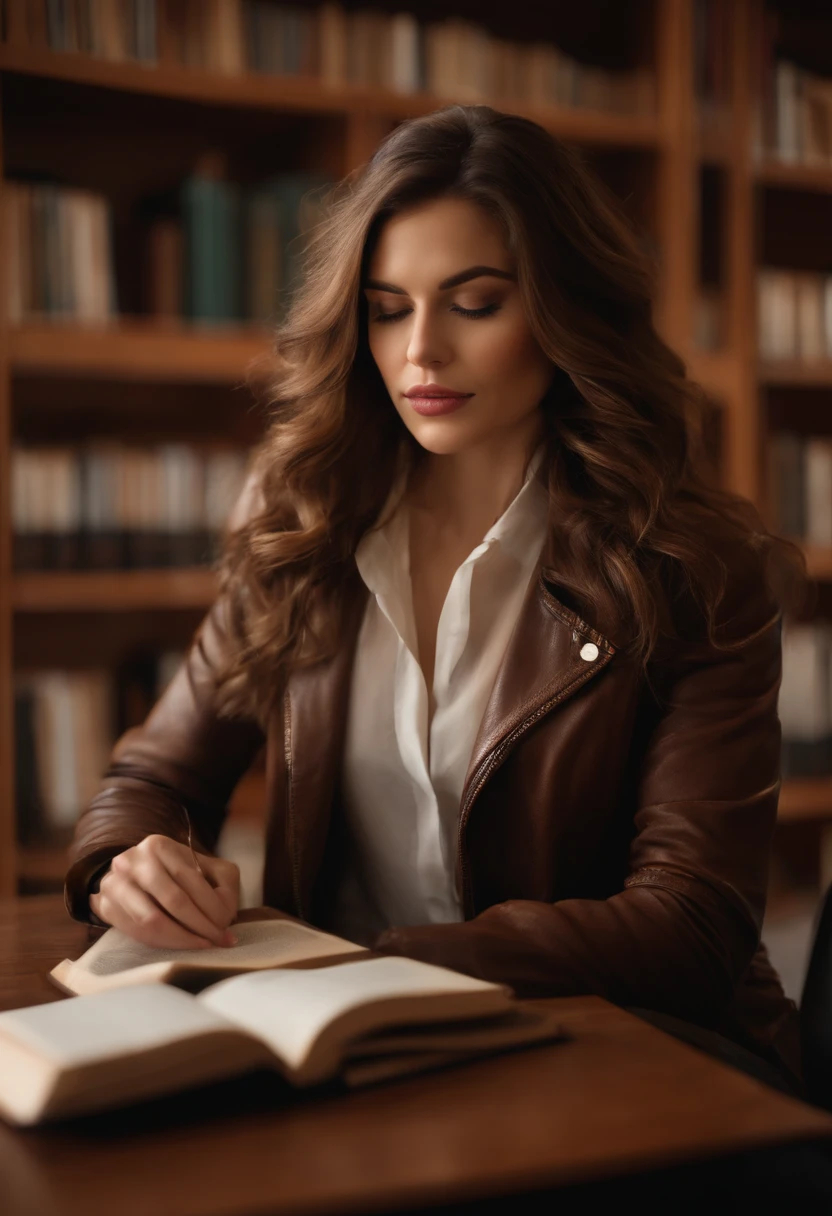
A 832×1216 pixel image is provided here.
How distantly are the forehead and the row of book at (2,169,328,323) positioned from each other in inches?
50.9

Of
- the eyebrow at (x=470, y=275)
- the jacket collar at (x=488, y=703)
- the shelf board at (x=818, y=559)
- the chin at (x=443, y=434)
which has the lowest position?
the jacket collar at (x=488, y=703)

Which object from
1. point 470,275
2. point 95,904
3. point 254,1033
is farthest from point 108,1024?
point 470,275

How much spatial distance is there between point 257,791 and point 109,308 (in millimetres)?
1082

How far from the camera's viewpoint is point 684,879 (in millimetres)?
1282

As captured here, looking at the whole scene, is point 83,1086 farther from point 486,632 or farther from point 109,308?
point 109,308

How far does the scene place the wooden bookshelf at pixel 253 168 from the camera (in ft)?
8.86

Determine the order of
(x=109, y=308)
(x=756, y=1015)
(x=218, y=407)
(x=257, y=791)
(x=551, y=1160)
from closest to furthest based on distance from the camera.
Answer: (x=551, y=1160), (x=756, y=1015), (x=109, y=308), (x=257, y=791), (x=218, y=407)

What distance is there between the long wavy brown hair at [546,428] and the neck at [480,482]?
4 cm

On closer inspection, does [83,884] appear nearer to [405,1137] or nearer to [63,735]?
[405,1137]

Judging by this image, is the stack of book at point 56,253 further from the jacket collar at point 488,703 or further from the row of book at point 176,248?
the jacket collar at point 488,703

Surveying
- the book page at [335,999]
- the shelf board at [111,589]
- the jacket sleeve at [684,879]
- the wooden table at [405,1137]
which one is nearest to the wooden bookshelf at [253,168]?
the shelf board at [111,589]

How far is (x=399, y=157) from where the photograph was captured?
1463mm

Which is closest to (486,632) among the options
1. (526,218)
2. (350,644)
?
(350,644)

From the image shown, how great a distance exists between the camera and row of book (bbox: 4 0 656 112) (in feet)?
8.77
